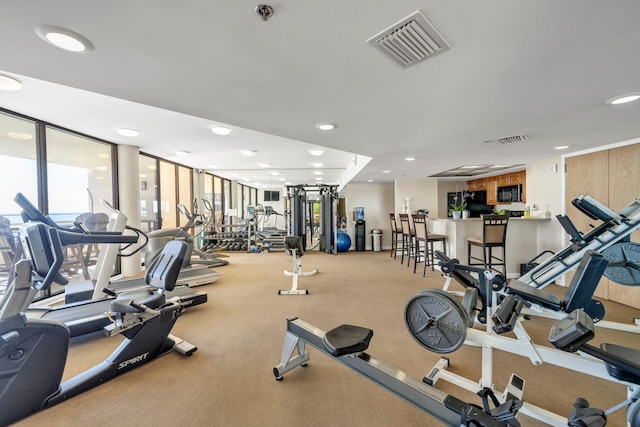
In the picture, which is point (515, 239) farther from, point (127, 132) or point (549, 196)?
point (127, 132)

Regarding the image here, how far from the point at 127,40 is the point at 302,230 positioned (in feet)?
22.2

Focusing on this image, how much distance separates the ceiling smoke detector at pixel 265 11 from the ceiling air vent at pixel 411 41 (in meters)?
0.52

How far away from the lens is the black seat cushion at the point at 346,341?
140 cm

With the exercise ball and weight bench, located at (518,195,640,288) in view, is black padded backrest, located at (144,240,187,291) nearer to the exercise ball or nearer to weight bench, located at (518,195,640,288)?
weight bench, located at (518,195,640,288)

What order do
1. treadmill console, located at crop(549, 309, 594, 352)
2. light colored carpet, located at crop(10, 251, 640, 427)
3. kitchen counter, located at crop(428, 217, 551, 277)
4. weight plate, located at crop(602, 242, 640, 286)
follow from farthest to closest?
kitchen counter, located at crop(428, 217, 551, 277) → weight plate, located at crop(602, 242, 640, 286) → light colored carpet, located at crop(10, 251, 640, 427) → treadmill console, located at crop(549, 309, 594, 352)

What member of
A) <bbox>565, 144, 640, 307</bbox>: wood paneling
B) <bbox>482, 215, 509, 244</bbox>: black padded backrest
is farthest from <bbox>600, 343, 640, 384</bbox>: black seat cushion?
<bbox>565, 144, 640, 307</bbox>: wood paneling

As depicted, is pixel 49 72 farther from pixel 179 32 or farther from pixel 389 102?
pixel 389 102

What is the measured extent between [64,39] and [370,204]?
7.49m

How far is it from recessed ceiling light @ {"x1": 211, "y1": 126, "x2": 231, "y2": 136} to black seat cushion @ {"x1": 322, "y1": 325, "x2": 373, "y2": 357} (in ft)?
10.5

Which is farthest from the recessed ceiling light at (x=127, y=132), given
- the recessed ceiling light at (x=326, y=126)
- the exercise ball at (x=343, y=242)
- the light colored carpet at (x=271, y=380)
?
the exercise ball at (x=343, y=242)

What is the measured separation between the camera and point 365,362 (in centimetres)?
151

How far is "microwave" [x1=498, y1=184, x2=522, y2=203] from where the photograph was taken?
20.1 ft

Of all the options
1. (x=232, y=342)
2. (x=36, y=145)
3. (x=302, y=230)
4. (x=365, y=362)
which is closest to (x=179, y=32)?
(x=365, y=362)

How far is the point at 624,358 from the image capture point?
1.04 metres
